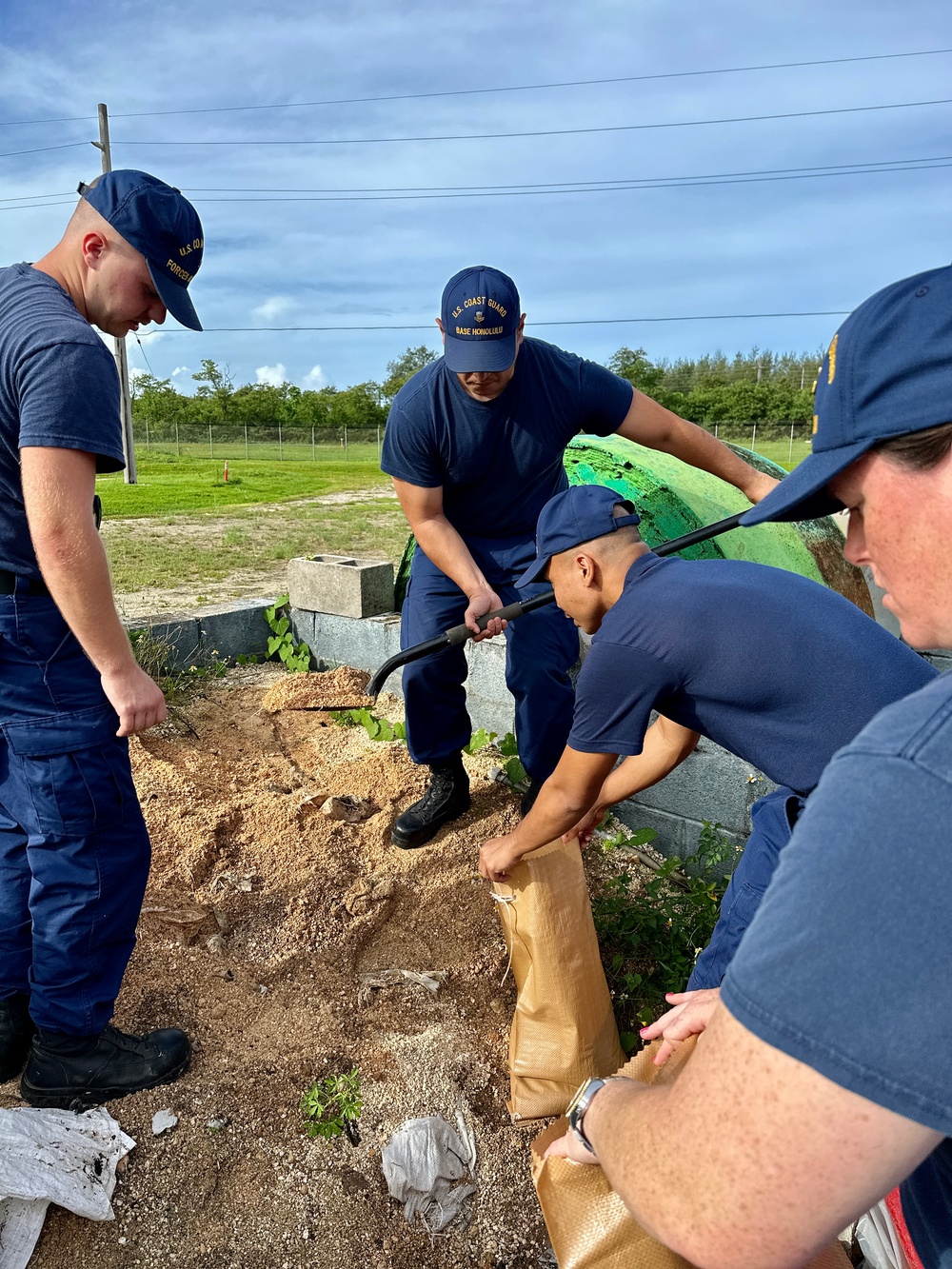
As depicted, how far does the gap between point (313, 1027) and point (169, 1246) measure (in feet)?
2.26

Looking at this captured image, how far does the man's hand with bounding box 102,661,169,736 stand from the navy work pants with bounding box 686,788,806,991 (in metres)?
1.40

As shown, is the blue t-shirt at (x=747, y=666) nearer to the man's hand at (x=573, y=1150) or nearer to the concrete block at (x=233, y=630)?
the man's hand at (x=573, y=1150)

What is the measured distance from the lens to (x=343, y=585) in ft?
16.8

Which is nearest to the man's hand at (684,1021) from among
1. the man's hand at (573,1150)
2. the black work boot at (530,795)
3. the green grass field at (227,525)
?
the man's hand at (573,1150)

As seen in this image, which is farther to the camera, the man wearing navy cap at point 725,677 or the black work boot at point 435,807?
the black work boot at point 435,807

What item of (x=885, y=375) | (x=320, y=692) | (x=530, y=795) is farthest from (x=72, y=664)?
(x=320, y=692)

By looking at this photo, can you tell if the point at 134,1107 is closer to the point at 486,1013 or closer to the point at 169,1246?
the point at 169,1246

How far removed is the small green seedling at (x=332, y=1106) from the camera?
2279 mm

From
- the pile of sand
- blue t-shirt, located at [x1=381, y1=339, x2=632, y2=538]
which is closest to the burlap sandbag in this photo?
blue t-shirt, located at [x1=381, y1=339, x2=632, y2=538]

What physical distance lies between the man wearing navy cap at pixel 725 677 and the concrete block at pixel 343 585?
2868 millimetres

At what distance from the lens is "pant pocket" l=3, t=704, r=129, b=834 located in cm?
213

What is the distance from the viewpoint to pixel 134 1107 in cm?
231

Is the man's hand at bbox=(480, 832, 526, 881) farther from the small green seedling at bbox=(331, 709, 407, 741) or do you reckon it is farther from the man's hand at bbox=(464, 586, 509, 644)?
the small green seedling at bbox=(331, 709, 407, 741)

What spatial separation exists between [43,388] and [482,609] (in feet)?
5.86
